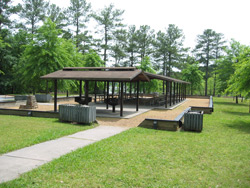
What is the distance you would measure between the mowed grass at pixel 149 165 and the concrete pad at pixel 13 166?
0.24 m

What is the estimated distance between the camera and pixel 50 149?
6461mm

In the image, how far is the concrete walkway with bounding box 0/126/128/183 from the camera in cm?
483

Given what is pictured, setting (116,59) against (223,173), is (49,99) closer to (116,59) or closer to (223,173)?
(223,173)

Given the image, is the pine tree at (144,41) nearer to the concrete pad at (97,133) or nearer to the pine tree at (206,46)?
the pine tree at (206,46)

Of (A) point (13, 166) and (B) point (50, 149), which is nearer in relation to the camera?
(A) point (13, 166)

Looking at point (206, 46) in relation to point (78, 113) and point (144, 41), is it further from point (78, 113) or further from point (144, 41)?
point (78, 113)

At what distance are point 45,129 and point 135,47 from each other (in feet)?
128

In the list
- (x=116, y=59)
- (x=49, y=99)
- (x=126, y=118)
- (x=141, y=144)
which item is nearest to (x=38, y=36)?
(x=49, y=99)

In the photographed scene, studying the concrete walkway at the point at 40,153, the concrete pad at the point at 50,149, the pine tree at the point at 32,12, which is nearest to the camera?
the concrete walkway at the point at 40,153

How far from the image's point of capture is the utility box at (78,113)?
10.3 metres

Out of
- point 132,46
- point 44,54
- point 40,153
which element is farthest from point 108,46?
point 40,153

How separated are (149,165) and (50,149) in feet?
9.54

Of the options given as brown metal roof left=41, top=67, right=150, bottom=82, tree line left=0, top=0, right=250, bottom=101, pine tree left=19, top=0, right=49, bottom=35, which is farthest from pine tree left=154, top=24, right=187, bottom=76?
brown metal roof left=41, top=67, right=150, bottom=82

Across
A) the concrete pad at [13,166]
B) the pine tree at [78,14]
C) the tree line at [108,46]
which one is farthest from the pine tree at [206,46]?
the concrete pad at [13,166]
